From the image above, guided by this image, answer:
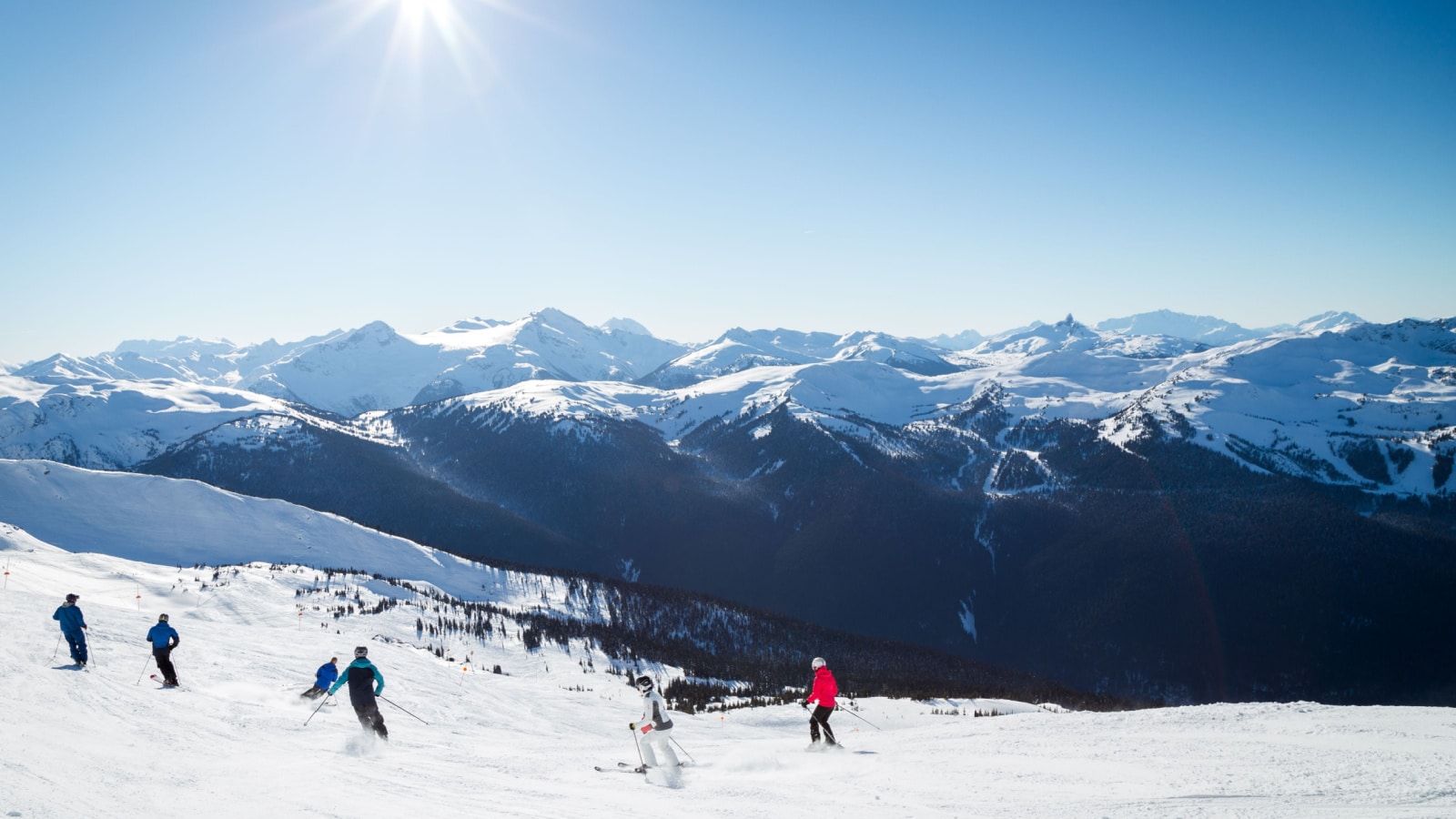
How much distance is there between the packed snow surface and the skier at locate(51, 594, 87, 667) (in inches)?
16.7

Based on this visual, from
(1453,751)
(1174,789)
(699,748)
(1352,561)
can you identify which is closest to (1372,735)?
(1453,751)

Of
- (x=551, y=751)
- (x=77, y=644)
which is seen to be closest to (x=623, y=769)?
(x=551, y=751)

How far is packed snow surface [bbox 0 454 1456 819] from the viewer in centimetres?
1145

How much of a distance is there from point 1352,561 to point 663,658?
186m

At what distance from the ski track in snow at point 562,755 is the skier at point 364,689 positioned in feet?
1.95

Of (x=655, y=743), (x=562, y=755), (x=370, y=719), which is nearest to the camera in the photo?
(x=655, y=743)

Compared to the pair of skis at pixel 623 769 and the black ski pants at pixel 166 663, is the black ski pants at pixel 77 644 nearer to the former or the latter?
the black ski pants at pixel 166 663

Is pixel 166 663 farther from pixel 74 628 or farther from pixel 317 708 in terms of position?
pixel 317 708

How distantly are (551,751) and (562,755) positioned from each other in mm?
920

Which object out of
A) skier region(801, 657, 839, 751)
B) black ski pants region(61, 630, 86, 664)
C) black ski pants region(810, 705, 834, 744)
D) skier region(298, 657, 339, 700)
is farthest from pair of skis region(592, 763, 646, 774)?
black ski pants region(61, 630, 86, 664)

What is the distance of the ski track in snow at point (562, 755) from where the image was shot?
37.2ft

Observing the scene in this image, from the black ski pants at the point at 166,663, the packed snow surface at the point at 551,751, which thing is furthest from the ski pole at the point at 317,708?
the black ski pants at the point at 166,663

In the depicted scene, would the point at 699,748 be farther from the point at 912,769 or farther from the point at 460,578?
the point at 460,578

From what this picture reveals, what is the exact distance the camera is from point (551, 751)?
740 inches
